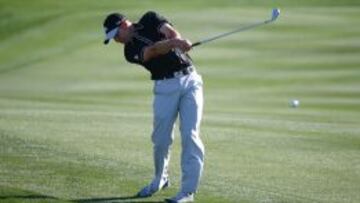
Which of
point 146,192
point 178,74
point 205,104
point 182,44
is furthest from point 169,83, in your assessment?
point 205,104

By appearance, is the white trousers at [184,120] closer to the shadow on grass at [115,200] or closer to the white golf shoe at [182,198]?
the white golf shoe at [182,198]

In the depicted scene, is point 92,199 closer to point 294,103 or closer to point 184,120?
point 184,120

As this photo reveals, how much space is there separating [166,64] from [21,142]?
15.4ft

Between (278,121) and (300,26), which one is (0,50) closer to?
(300,26)

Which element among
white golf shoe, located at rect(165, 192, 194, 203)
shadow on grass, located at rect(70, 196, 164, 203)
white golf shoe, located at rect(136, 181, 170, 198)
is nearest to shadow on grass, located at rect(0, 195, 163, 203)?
shadow on grass, located at rect(70, 196, 164, 203)

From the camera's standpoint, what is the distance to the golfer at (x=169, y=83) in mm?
8938

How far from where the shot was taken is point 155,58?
9070 mm

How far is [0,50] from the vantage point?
44.1 m

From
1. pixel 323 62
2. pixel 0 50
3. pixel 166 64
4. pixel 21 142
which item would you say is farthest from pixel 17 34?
pixel 166 64

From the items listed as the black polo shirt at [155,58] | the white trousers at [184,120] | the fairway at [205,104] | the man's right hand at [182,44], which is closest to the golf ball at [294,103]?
the fairway at [205,104]

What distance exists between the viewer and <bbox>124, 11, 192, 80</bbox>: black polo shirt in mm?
9039

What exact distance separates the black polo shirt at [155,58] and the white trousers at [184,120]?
0.12 m

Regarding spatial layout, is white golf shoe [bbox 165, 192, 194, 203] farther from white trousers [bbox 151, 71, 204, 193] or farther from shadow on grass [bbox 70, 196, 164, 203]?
shadow on grass [bbox 70, 196, 164, 203]

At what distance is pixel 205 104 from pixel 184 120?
1541 centimetres
